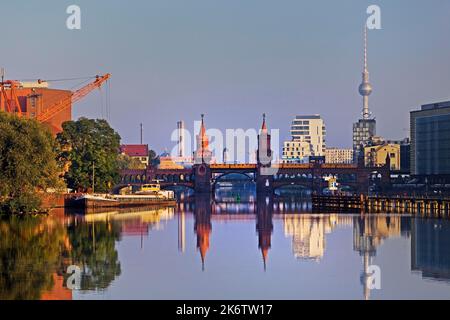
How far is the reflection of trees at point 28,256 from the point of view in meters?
47.6

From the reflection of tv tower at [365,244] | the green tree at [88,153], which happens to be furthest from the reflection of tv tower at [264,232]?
the green tree at [88,153]

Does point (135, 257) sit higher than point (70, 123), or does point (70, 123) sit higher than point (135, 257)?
point (70, 123)

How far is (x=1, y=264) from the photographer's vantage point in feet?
186

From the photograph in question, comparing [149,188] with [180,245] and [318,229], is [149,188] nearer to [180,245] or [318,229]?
[318,229]

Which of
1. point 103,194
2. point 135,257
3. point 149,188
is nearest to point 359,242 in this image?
point 135,257

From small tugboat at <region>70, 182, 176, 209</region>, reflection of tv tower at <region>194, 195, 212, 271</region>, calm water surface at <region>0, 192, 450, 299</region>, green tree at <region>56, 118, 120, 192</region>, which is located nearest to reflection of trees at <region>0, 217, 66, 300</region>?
calm water surface at <region>0, 192, 450, 299</region>

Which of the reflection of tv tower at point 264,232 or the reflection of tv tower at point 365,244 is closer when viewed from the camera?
the reflection of tv tower at point 365,244

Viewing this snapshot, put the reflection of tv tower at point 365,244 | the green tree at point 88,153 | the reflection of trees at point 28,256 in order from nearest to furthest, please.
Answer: the reflection of trees at point 28,256 → the reflection of tv tower at point 365,244 → the green tree at point 88,153

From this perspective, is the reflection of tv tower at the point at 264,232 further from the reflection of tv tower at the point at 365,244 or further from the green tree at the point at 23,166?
the green tree at the point at 23,166

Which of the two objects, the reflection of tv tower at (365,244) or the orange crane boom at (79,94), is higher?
the orange crane boom at (79,94)

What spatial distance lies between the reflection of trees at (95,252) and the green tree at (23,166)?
11.5 metres

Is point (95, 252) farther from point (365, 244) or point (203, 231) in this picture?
point (203, 231)
